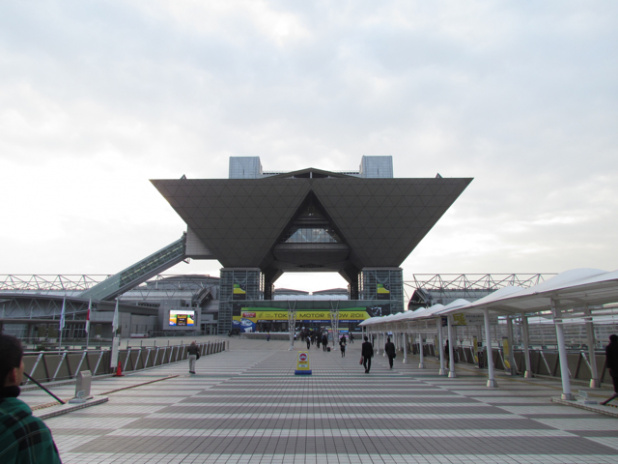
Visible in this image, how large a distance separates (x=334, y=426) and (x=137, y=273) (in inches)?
2685

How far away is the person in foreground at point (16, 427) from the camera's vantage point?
2.26 metres

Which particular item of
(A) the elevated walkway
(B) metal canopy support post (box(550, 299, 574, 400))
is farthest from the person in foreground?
(A) the elevated walkway

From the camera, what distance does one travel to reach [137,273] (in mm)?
70750

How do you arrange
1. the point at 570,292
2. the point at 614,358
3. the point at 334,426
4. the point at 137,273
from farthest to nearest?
1. the point at 137,273
2. the point at 570,292
3. the point at 614,358
4. the point at 334,426

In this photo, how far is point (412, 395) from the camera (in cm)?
1317

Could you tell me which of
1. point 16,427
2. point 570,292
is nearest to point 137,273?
point 570,292

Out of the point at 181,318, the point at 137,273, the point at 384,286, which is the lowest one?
the point at 181,318

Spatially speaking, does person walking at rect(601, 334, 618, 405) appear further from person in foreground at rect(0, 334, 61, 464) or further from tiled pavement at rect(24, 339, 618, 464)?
person in foreground at rect(0, 334, 61, 464)

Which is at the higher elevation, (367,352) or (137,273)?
(137,273)

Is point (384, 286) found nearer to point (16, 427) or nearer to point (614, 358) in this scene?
point (614, 358)

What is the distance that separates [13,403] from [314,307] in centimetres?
7080

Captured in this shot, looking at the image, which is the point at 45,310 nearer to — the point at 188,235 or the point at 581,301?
the point at 188,235

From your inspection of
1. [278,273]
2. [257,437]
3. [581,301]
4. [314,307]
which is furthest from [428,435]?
[278,273]

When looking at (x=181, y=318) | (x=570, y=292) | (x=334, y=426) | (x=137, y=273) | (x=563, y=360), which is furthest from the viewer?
(x=137, y=273)
